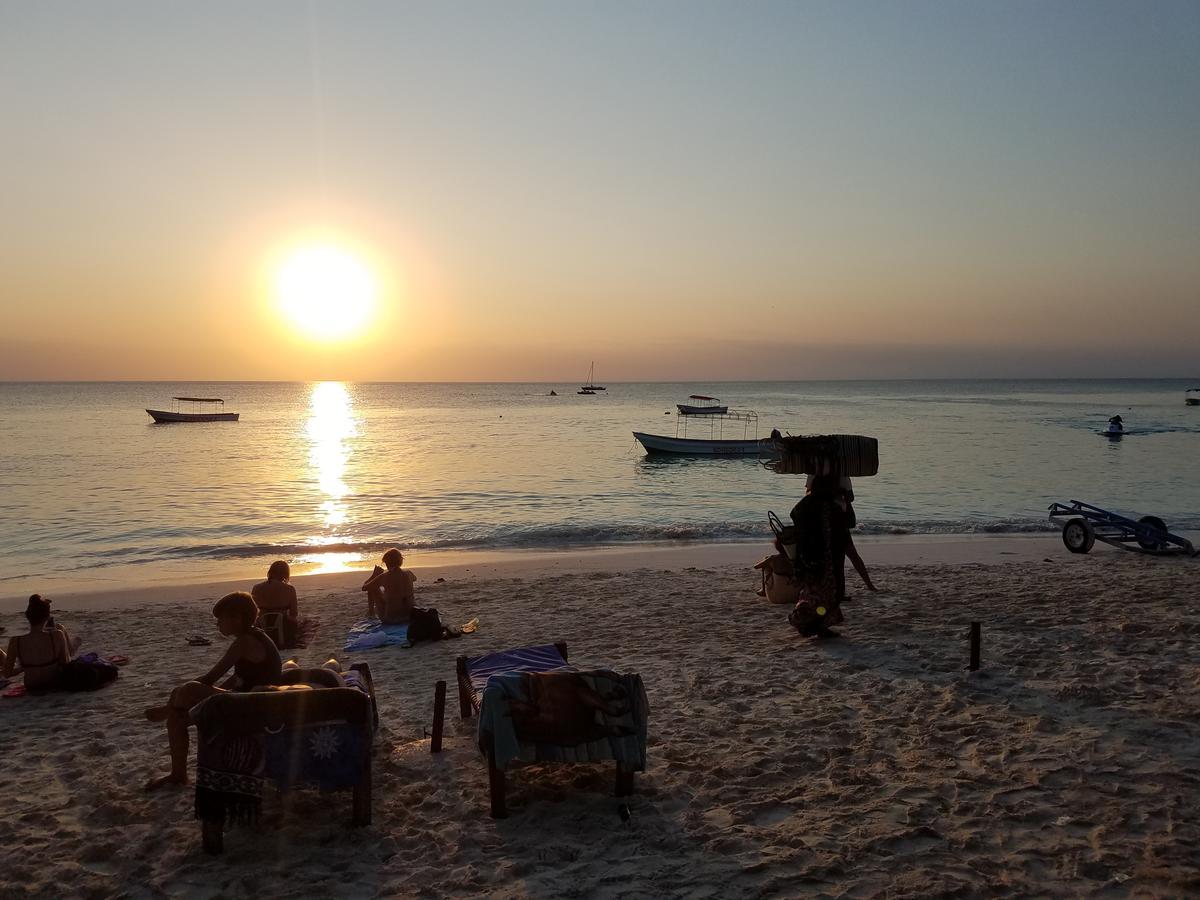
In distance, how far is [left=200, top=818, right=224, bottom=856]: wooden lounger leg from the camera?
4.82 metres

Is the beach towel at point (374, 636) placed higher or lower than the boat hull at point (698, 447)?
lower

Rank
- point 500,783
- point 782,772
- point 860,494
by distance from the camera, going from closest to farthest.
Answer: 1. point 500,783
2. point 782,772
3. point 860,494

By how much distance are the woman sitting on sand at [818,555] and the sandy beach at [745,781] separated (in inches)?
12.4

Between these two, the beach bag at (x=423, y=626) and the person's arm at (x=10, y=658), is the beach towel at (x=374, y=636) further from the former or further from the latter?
the person's arm at (x=10, y=658)

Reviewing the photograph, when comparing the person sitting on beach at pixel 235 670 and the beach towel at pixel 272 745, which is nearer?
the beach towel at pixel 272 745

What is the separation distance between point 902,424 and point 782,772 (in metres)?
76.5

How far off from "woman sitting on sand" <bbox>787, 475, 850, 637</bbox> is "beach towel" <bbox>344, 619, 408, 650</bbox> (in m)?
4.67

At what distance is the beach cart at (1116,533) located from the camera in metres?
14.8

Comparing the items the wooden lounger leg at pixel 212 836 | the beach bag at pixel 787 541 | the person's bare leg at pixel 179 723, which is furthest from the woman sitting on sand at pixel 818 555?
the wooden lounger leg at pixel 212 836

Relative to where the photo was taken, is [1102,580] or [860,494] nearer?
[1102,580]

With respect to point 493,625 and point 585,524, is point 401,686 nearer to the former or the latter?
point 493,625

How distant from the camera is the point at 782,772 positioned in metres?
5.82

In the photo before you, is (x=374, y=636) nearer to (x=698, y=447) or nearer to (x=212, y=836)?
(x=212, y=836)

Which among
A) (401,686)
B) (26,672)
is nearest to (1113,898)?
(401,686)
